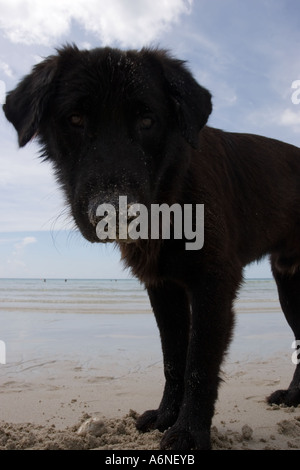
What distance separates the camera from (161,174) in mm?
2615

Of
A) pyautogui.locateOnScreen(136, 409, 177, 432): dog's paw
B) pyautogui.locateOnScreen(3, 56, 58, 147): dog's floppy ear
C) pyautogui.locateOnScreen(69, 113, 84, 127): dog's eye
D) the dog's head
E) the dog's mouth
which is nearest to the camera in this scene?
the dog's mouth

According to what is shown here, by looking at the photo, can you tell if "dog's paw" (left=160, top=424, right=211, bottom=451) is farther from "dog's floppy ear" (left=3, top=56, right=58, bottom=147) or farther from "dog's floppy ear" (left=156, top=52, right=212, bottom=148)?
"dog's floppy ear" (left=3, top=56, right=58, bottom=147)

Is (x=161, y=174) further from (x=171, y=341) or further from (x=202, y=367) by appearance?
(x=171, y=341)

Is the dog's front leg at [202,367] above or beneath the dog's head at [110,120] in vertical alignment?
beneath

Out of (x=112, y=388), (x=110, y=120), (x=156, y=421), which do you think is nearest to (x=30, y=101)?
(x=110, y=120)

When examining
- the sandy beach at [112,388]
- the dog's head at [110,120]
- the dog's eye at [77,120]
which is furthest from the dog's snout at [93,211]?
the sandy beach at [112,388]

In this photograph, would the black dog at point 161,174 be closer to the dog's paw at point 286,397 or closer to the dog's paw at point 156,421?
the dog's paw at point 156,421

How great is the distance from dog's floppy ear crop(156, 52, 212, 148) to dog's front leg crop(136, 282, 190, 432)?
A: 3.68 ft

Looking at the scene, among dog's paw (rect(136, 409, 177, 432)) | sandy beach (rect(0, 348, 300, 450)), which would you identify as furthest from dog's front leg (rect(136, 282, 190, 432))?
sandy beach (rect(0, 348, 300, 450))

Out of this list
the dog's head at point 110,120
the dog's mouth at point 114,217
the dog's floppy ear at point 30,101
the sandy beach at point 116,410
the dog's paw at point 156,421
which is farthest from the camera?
the dog's paw at point 156,421

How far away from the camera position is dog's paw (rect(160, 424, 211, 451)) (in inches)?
100.0

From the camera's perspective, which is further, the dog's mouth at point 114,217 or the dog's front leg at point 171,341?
the dog's front leg at point 171,341

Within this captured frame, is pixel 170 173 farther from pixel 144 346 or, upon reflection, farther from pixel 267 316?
pixel 267 316

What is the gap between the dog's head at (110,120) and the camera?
225cm
